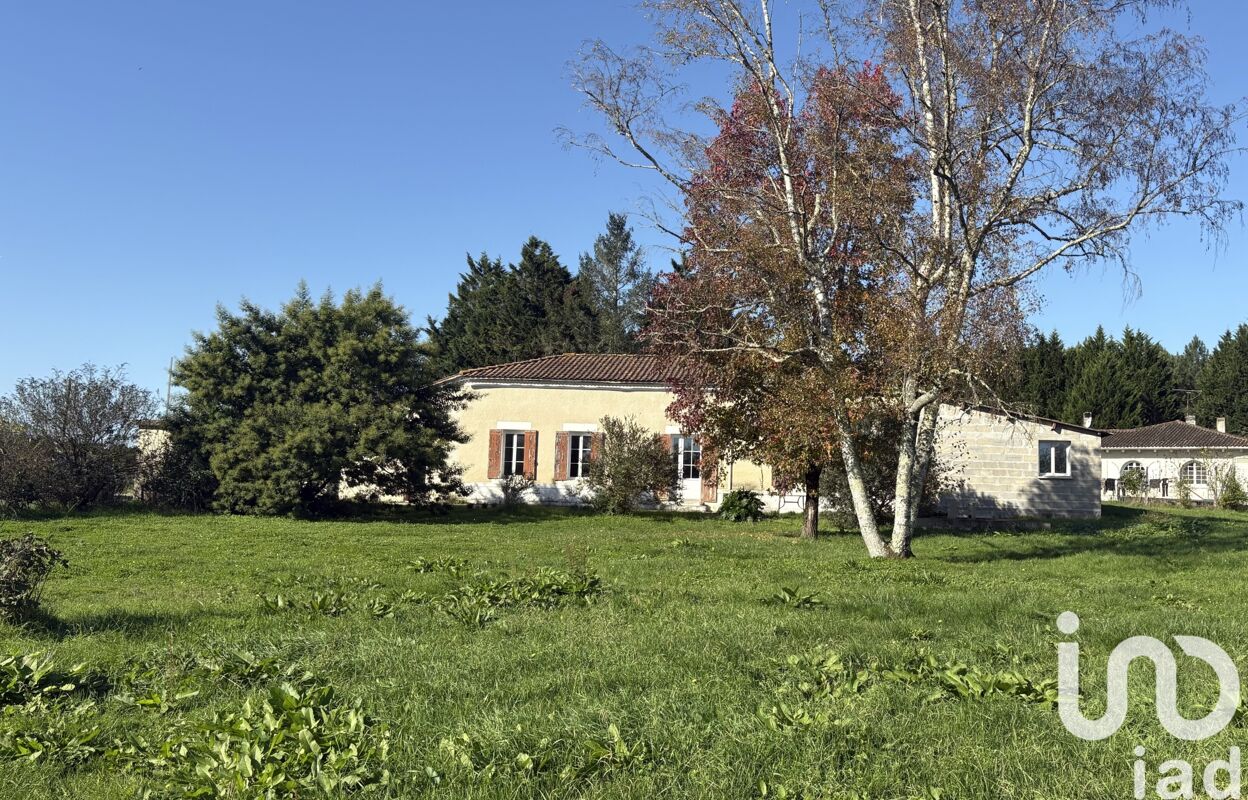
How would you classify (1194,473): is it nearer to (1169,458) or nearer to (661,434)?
(1169,458)

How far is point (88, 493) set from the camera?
19.5 metres

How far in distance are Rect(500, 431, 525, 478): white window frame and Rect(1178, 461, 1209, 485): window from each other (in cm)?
3165

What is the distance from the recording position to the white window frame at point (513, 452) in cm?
2633

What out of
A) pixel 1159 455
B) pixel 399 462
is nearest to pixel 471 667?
pixel 399 462

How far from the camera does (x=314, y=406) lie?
20.1m

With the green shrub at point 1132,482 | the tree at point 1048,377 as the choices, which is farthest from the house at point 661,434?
the tree at point 1048,377

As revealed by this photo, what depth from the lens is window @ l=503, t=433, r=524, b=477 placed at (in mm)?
26328

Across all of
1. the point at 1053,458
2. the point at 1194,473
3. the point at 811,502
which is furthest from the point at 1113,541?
the point at 1194,473

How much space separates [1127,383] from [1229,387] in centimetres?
1054

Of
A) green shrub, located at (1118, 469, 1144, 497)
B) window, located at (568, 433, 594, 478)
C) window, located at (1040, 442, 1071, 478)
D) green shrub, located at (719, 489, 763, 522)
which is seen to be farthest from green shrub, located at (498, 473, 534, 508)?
green shrub, located at (1118, 469, 1144, 497)

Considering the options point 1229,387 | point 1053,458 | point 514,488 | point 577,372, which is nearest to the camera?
point 514,488

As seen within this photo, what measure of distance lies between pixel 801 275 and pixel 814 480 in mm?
5628

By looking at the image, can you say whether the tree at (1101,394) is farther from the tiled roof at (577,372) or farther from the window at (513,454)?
the window at (513,454)

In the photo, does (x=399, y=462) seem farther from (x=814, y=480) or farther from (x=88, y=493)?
(x=814, y=480)
